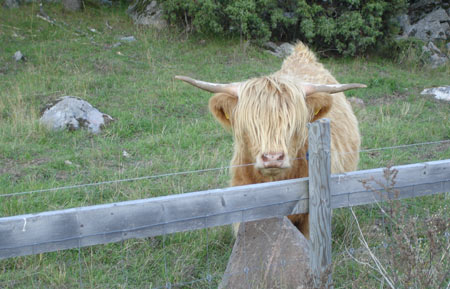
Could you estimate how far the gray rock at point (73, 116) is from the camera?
635 cm

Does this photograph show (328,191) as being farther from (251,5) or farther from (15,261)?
(251,5)

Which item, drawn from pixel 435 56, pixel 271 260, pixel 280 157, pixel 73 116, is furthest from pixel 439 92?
pixel 271 260

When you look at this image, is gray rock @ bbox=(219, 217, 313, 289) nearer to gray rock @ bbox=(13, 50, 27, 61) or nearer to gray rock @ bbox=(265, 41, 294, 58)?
gray rock @ bbox=(13, 50, 27, 61)

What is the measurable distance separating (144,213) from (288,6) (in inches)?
393

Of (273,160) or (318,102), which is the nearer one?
(273,160)

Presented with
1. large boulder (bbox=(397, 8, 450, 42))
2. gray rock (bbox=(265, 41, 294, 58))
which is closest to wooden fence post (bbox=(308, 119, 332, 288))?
gray rock (bbox=(265, 41, 294, 58))

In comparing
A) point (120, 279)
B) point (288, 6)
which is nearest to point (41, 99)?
point (120, 279)

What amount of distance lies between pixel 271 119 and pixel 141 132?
12.0 ft

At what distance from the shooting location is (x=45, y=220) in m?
2.02

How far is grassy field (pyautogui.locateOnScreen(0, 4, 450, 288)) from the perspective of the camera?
3.47 m

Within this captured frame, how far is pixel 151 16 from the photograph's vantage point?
12.0m

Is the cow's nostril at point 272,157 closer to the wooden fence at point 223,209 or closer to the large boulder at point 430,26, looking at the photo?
the wooden fence at point 223,209

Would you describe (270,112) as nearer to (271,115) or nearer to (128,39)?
(271,115)

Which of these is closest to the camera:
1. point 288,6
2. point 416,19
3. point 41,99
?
point 41,99
